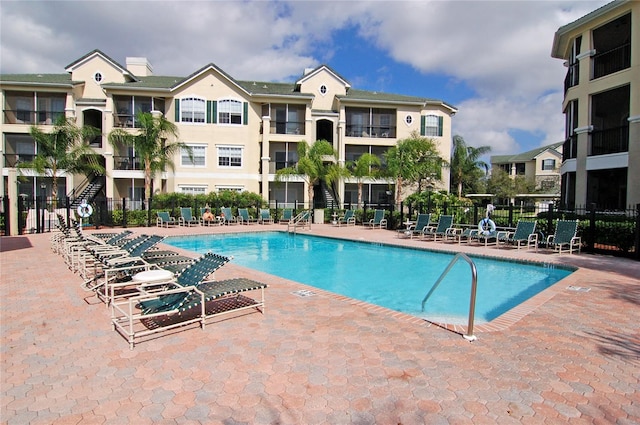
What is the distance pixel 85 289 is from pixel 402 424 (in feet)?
21.5

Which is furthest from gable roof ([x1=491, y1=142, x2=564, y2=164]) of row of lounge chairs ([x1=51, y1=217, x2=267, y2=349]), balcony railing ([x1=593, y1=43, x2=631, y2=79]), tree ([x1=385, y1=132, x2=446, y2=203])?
row of lounge chairs ([x1=51, y1=217, x2=267, y2=349])

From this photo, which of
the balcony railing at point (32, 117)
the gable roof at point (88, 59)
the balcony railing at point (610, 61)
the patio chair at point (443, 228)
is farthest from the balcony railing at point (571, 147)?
the balcony railing at point (32, 117)

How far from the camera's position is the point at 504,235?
1454 cm

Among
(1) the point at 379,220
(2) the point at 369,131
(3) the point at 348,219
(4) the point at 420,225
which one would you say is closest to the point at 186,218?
(3) the point at 348,219

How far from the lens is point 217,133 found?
97.2 feet

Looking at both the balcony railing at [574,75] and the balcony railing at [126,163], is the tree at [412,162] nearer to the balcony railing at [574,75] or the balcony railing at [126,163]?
the balcony railing at [574,75]

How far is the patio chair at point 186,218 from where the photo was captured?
23.1 m

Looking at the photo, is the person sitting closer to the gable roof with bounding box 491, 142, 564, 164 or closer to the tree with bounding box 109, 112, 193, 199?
the tree with bounding box 109, 112, 193, 199

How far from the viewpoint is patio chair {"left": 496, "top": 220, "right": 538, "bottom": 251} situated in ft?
45.5

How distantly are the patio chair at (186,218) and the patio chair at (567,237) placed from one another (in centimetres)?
1873

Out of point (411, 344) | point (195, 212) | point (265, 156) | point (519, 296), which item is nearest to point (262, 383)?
Answer: point (411, 344)

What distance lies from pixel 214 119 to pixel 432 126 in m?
18.2

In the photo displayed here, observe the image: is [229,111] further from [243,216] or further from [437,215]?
[437,215]

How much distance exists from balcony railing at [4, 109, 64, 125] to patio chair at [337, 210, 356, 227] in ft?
74.5
